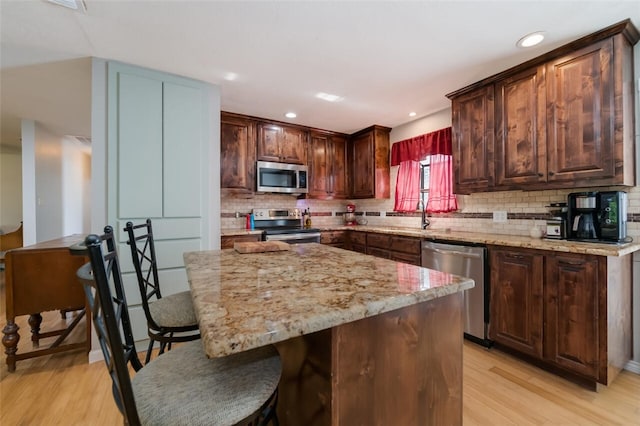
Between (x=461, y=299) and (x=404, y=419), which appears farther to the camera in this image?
(x=461, y=299)

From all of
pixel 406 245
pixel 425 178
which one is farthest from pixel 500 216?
pixel 425 178

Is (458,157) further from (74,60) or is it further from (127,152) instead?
(74,60)

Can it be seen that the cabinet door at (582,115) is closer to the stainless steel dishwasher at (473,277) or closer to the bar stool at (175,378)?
the stainless steel dishwasher at (473,277)

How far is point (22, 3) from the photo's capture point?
1668 mm

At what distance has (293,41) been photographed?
2025 mm

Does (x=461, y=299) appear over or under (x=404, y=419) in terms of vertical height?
over

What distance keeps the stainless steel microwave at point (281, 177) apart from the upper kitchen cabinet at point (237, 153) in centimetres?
10

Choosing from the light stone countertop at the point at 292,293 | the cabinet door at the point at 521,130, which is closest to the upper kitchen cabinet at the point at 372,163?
the cabinet door at the point at 521,130

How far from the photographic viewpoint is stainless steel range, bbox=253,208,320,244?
3.56 metres

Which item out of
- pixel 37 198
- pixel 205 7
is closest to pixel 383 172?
pixel 205 7

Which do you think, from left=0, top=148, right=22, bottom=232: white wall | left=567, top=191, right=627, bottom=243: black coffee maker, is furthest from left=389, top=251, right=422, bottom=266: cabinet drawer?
left=0, top=148, right=22, bottom=232: white wall

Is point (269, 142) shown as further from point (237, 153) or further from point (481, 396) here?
point (481, 396)

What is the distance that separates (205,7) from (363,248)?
3112mm

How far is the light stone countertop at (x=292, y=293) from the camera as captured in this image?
0.64 metres
